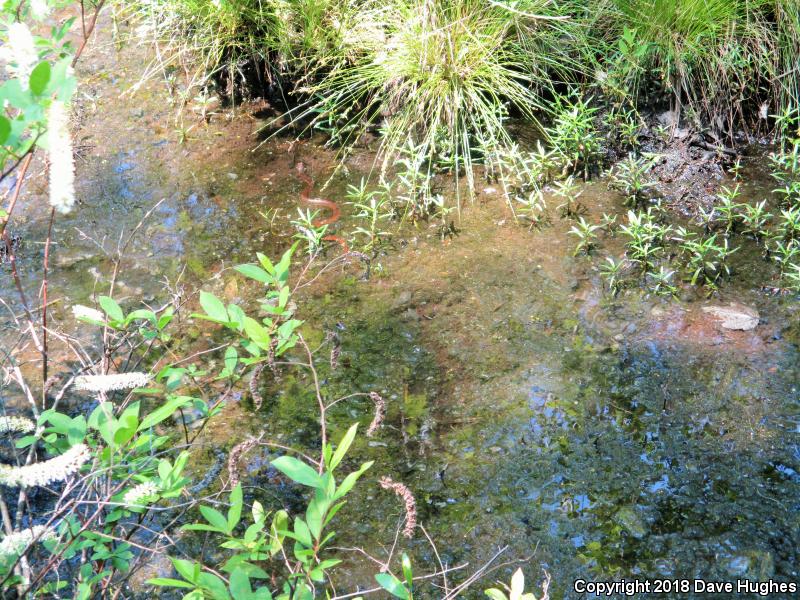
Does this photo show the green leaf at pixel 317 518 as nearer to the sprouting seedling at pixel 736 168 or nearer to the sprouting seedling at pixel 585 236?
the sprouting seedling at pixel 585 236

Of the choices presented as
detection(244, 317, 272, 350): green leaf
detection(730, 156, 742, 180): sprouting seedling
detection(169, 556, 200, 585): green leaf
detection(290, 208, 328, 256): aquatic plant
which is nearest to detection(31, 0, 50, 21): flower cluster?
detection(244, 317, 272, 350): green leaf

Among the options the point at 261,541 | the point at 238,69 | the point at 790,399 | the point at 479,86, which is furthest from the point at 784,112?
the point at 261,541

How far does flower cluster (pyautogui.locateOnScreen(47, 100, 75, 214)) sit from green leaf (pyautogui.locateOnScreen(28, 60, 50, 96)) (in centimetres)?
4

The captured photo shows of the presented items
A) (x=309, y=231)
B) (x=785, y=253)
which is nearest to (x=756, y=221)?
(x=785, y=253)

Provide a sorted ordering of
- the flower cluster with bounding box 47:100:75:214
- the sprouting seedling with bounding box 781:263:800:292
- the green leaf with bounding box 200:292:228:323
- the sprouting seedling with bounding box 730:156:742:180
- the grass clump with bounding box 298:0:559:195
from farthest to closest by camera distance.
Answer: the grass clump with bounding box 298:0:559:195 → the sprouting seedling with bounding box 730:156:742:180 → the sprouting seedling with bounding box 781:263:800:292 → the green leaf with bounding box 200:292:228:323 → the flower cluster with bounding box 47:100:75:214

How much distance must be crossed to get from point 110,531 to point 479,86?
3158 millimetres

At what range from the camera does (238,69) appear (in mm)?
4297

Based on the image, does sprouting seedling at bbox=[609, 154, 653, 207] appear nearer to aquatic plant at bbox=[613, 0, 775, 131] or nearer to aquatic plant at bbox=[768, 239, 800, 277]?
aquatic plant at bbox=[613, 0, 775, 131]

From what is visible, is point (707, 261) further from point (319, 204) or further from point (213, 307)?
point (213, 307)

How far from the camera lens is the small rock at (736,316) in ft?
9.64

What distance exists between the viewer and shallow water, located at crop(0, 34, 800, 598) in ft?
7.22

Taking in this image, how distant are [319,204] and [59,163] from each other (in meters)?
2.69

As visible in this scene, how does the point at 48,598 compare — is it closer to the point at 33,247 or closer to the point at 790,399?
the point at 33,247

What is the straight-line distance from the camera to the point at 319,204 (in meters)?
3.81
